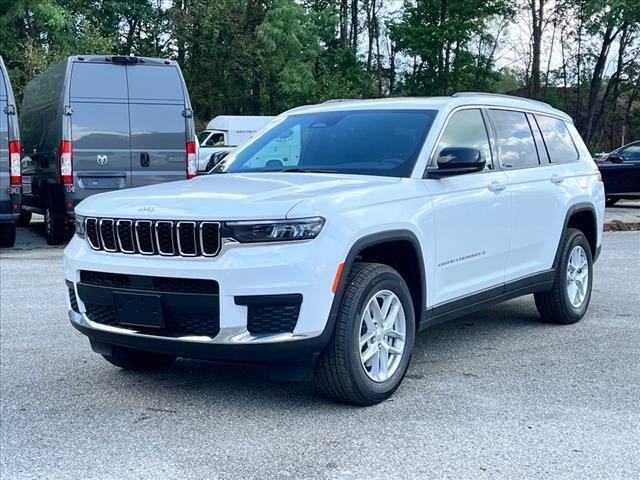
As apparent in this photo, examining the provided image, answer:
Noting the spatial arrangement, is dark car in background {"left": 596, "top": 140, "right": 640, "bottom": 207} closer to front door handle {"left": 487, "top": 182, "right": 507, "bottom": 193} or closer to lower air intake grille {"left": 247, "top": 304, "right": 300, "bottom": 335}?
front door handle {"left": 487, "top": 182, "right": 507, "bottom": 193}

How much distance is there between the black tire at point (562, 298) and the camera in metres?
6.53

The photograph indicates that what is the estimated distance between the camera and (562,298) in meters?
6.55

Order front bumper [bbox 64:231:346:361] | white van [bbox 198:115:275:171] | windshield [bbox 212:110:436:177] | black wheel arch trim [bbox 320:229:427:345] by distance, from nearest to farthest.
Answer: front bumper [bbox 64:231:346:361]
black wheel arch trim [bbox 320:229:427:345]
windshield [bbox 212:110:436:177]
white van [bbox 198:115:275:171]

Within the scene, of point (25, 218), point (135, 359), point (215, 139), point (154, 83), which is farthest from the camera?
point (215, 139)

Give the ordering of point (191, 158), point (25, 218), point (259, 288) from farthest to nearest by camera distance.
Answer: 1. point (25, 218)
2. point (191, 158)
3. point (259, 288)

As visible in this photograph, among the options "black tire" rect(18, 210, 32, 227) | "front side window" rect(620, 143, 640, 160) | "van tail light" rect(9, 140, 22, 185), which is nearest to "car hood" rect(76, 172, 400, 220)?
"van tail light" rect(9, 140, 22, 185)

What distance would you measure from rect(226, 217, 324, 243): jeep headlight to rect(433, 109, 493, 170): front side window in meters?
1.43

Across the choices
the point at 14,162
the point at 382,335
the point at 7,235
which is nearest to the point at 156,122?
the point at 14,162

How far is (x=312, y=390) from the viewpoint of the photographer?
16.0 feet

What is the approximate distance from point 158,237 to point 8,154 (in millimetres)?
7661

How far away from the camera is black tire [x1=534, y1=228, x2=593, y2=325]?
257 inches

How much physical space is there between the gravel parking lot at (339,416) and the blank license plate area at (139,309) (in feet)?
1.79

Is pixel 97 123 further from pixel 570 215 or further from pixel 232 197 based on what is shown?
pixel 232 197

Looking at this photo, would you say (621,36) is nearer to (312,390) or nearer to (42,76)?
(42,76)
